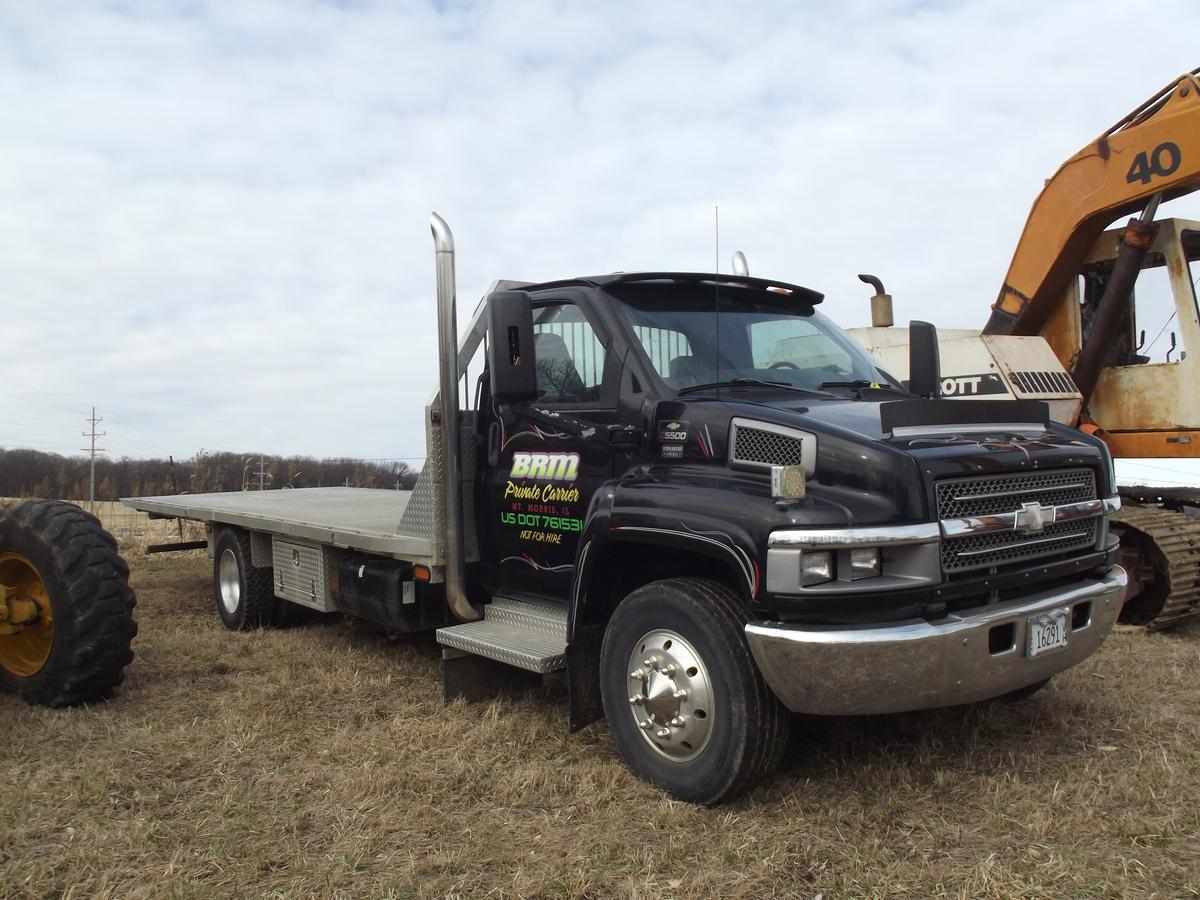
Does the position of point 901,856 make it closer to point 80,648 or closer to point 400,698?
point 400,698

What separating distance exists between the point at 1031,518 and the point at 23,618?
534cm

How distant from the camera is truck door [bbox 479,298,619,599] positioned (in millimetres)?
4961

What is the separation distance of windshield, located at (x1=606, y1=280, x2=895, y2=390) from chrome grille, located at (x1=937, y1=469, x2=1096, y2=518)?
3.85ft

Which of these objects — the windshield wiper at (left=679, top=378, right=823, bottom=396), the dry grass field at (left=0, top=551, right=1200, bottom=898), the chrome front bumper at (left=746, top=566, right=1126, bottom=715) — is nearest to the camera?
the dry grass field at (left=0, top=551, right=1200, bottom=898)

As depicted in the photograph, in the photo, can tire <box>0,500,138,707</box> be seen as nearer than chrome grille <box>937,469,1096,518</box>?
No

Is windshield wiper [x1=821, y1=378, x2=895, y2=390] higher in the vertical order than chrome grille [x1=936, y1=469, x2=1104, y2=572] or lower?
higher

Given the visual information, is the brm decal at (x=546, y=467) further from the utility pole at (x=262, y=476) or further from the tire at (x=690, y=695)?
the utility pole at (x=262, y=476)

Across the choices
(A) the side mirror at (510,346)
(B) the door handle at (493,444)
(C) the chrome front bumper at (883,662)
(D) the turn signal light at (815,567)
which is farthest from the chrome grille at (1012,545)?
(B) the door handle at (493,444)

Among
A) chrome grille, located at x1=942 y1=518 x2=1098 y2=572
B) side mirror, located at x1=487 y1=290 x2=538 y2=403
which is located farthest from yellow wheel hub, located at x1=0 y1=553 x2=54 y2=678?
chrome grille, located at x1=942 y1=518 x2=1098 y2=572

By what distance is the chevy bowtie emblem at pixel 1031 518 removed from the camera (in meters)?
4.04

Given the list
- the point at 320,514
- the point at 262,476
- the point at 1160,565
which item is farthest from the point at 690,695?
the point at 262,476

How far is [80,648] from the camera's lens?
543 centimetres

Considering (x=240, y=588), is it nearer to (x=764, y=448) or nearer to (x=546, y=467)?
(x=546, y=467)

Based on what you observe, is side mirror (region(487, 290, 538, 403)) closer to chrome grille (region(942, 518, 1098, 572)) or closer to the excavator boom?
chrome grille (region(942, 518, 1098, 572))
